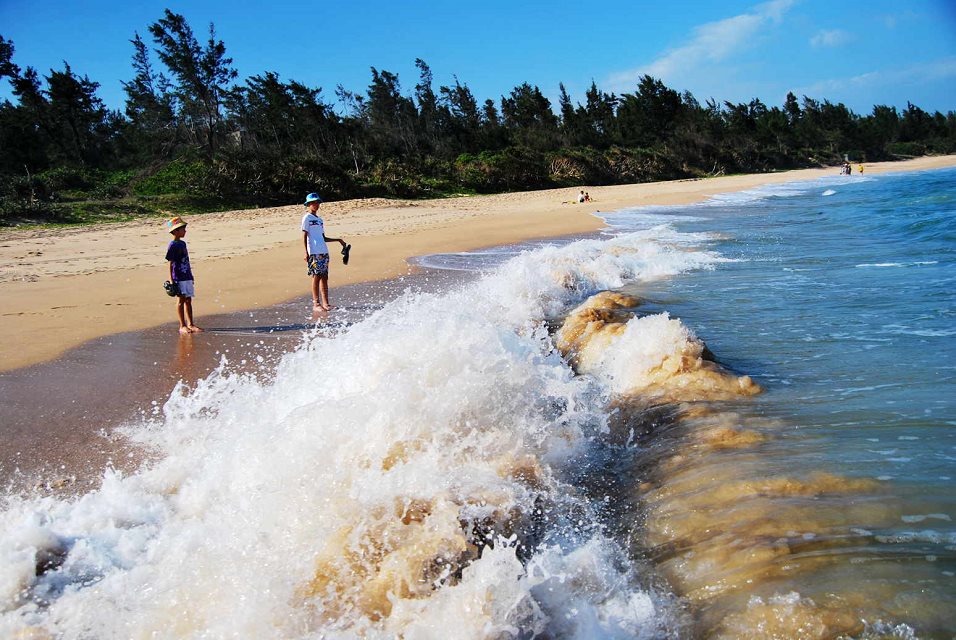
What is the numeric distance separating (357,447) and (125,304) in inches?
254

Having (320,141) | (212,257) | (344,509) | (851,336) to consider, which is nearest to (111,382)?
(344,509)

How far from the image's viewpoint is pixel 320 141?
113 ft

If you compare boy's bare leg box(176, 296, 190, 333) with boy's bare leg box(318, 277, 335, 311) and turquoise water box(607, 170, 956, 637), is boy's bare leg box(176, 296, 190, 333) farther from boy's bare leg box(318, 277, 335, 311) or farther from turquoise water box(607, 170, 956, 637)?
turquoise water box(607, 170, 956, 637)

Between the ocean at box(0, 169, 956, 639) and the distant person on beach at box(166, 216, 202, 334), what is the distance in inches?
66.8

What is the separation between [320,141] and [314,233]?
1128 inches

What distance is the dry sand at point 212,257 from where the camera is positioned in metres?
7.45

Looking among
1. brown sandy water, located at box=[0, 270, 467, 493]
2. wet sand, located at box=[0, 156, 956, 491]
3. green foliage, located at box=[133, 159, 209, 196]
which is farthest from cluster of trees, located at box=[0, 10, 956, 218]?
brown sandy water, located at box=[0, 270, 467, 493]

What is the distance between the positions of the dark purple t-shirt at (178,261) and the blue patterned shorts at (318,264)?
147cm

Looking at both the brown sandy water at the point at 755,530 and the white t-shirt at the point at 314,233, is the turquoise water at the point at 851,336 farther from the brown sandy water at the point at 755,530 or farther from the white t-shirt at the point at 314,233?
the white t-shirt at the point at 314,233

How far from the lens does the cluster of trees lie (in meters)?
25.1

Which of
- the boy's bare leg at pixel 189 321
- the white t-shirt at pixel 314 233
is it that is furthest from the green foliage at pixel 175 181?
the boy's bare leg at pixel 189 321

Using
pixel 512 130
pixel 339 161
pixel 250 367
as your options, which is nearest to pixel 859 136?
→ pixel 512 130

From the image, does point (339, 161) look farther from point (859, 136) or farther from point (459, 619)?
point (859, 136)

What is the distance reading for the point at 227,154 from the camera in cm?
2538
